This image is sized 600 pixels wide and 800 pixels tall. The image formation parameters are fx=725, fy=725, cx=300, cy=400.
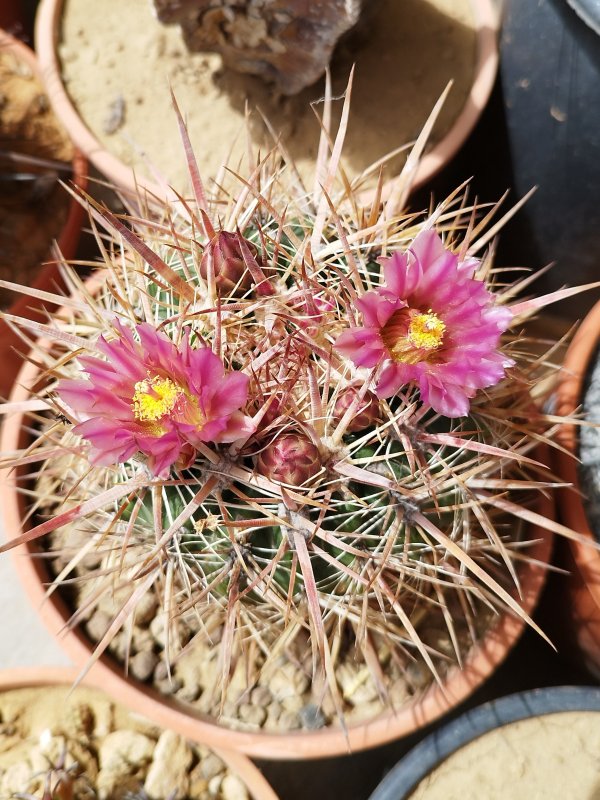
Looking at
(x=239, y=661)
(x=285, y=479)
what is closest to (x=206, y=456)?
(x=285, y=479)

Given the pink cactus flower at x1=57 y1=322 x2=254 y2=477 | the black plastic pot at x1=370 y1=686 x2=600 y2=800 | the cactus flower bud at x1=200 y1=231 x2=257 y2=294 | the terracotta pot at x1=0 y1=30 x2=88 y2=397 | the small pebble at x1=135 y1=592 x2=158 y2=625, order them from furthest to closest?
the terracotta pot at x1=0 y1=30 x2=88 y2=397 < the small pebble at x1=135 y1=592 x2=158 y2=625 < the black plastic pot at x1=370 y1=686 x2=600 y2=800 < the cactus flower bud at x1=200 y1=231 x2=257 y2=294 < the pink cactus flower at x1=57 y1=322 x2=254 y2=477

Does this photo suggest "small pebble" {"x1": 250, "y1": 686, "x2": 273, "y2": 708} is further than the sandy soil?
No

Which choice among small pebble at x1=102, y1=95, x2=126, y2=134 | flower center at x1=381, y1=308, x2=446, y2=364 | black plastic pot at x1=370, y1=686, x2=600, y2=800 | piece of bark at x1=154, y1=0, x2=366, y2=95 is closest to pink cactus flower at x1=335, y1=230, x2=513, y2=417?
flower center at x1=381, y1=308, x2=446, y2=364

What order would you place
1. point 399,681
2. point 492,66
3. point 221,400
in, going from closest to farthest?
point 221,400, point 399,681, point 492,66

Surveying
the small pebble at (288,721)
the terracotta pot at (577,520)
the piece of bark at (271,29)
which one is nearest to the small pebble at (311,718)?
the small pebble at (288,721)

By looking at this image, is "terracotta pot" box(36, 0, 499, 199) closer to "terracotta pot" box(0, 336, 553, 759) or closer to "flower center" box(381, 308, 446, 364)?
"terracotta pot" box(0, 336, 553, 759)

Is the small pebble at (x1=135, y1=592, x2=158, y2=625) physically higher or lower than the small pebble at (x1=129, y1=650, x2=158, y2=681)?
higher

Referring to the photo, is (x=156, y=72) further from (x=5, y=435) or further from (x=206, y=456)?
(x=206, y=456)

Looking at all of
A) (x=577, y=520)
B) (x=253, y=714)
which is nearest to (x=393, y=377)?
(x=577, y=520)
